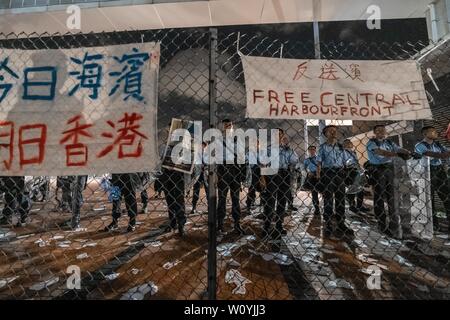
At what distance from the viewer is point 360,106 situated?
2.66m

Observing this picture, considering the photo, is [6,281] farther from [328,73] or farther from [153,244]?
[328,73]

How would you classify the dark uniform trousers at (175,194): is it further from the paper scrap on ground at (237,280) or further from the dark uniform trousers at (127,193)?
the paper scrap on ground at (237,280)

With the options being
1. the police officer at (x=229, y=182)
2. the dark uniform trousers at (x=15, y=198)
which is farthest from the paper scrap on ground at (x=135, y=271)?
the dark uniform trousers at (x=15, y=198)

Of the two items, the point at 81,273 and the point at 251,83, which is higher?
the point at 251,83

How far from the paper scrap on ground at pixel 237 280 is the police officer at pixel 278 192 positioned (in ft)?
4.84

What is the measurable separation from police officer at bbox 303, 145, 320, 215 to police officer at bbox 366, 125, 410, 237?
44.2 inches

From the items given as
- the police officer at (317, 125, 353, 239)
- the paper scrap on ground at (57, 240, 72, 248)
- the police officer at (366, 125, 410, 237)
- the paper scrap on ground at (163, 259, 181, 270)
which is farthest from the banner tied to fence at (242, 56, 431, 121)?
the paper scrap on ground at (57, 240, 72, 248)

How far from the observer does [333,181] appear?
5.12 m

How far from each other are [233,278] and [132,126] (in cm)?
198

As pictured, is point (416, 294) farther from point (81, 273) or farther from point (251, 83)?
point (81, 273)

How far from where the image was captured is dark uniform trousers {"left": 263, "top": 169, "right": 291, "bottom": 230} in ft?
15.6

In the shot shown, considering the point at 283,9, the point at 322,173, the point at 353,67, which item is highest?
the point at 283,9

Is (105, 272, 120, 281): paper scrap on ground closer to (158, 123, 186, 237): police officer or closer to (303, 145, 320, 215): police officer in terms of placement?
(158, 123, 186, 237): police officer
